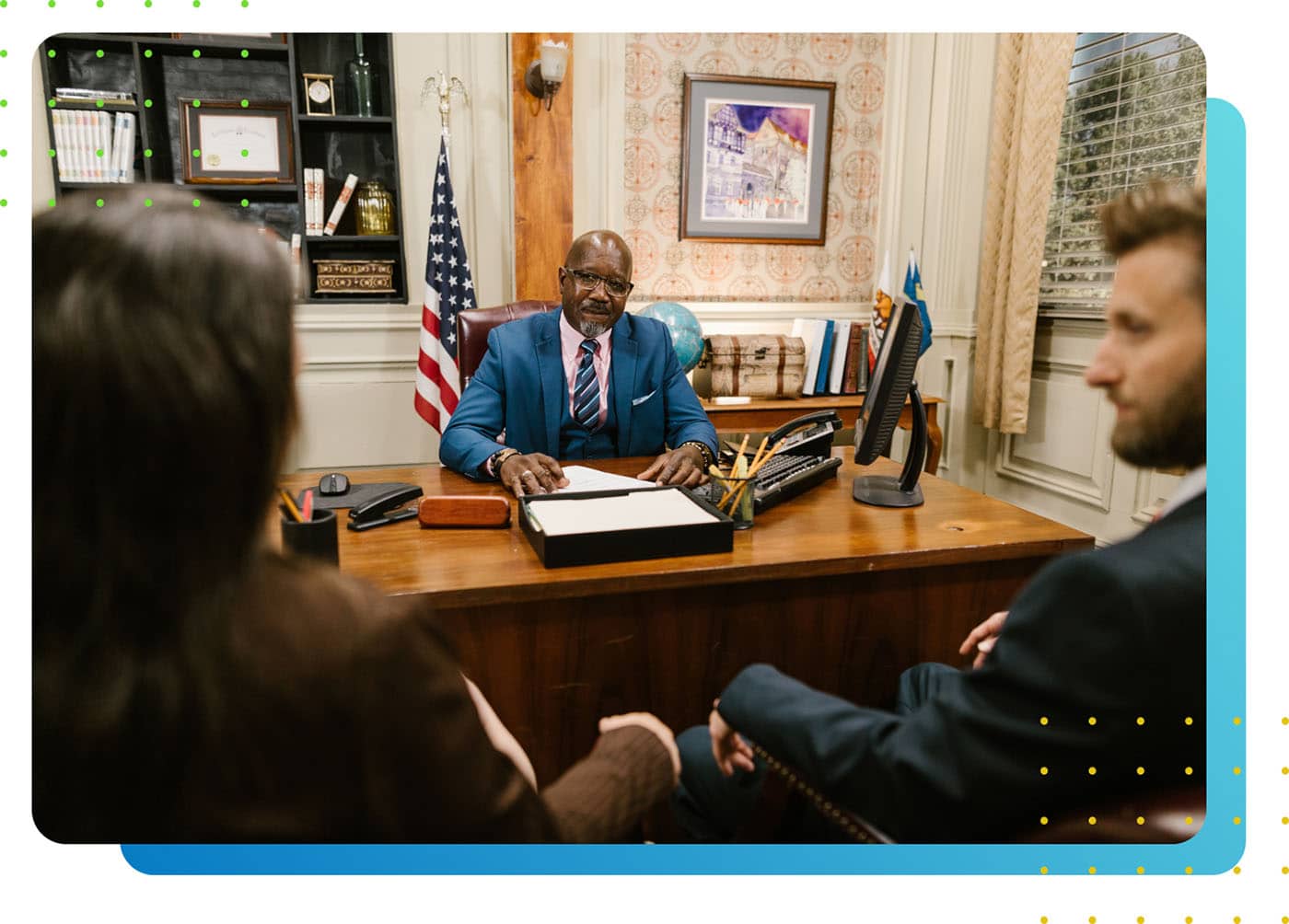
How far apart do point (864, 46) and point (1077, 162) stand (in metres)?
0.30

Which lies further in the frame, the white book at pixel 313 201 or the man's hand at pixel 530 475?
the man's hand at pixel 530 475

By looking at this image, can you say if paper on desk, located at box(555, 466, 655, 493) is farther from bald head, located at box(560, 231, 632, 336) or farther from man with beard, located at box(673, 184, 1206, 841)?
man with beard, located at box(673, 184, 1206, 841)

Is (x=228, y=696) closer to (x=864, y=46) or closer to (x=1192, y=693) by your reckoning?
(x=1192, y=693)

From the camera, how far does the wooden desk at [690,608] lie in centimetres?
92

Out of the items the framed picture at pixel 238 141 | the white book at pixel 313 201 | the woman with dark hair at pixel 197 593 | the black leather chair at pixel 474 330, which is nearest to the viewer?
the woman with dark hair at pixel 197 593

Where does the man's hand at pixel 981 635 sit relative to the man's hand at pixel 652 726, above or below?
above

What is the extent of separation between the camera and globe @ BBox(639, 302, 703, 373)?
74.1 inches

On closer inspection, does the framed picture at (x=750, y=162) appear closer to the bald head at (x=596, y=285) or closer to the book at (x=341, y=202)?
the bald head at (x=596, y=285)

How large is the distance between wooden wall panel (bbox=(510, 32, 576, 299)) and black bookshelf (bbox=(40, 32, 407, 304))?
21 centimetres

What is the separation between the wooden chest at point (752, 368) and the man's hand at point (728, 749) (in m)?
1.92

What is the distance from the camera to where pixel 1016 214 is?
1.09 metres

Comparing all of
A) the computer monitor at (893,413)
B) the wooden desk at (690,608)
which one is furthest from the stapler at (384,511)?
the computer monitor at (893,413)

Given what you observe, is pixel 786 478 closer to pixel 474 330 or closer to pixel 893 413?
pixel 893 413

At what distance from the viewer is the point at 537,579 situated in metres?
1.02
